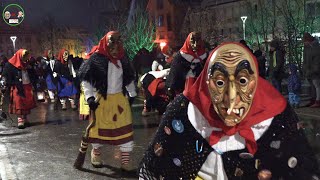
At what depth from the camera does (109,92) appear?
6.03 m

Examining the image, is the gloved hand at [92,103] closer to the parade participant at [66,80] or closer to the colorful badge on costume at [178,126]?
the colorful badge on costume at [178,126]

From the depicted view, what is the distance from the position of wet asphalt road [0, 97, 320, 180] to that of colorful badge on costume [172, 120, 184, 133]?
3.54 meters

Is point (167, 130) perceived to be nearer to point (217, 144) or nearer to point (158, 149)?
point (158, 149)

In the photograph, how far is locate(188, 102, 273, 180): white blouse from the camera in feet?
Result: 8.26

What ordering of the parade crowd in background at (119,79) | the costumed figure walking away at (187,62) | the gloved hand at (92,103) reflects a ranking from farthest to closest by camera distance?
the costumed figure walking away at (187,62), the parade crowd in background at (119,79), the gloved hand at (92,103)

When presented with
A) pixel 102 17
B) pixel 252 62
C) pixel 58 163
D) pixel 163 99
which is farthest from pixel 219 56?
pixel 102 17

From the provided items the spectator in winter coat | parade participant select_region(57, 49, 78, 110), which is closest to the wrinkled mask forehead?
the spectator in winter coat

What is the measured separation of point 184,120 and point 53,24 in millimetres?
70530

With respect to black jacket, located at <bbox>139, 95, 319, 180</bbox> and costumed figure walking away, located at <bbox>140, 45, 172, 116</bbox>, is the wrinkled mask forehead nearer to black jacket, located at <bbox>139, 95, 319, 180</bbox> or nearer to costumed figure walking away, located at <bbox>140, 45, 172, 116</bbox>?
black jacket, located at <bbox>139, 95, 319, 180</bbox>

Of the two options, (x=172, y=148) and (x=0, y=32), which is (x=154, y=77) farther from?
(x=0, y=32)

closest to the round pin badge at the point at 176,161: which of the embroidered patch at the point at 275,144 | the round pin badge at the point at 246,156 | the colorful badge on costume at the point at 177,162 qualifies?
the colorful badge on costume at the point at 177,162

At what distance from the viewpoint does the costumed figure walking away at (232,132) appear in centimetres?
245

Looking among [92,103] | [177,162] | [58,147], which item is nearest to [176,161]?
[177,162]

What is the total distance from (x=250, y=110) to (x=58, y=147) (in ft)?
20.3
